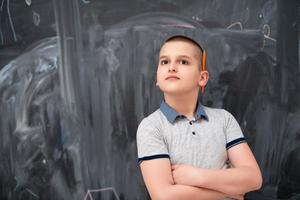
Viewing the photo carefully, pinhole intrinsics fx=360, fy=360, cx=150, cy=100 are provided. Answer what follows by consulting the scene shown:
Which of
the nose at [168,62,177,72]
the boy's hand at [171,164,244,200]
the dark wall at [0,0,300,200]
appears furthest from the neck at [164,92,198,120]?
the dark wall at [0,0,300,200]

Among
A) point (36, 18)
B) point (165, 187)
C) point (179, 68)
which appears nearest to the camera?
→ point (165, 187)

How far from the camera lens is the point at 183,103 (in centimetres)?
148

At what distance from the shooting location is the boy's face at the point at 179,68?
142 centimetres

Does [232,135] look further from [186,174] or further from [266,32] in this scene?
[266,32]

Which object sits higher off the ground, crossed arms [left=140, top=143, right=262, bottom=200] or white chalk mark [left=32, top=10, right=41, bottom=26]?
white chalk mark [left=32, top=10, right=41, bottom=26]

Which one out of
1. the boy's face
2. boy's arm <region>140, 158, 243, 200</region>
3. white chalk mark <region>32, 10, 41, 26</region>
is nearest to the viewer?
boy's arm <region>140, 158, 243, 200</region>

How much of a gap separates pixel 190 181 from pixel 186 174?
0.10 ft

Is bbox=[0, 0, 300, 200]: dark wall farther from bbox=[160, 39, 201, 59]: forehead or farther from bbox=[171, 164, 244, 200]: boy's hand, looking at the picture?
bbox=[171, 164, 244, 200]: boy's hand

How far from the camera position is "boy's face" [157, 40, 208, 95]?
1419 mm

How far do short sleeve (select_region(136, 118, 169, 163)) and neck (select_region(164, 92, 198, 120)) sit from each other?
5.2 inches

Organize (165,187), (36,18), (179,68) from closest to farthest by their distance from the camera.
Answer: (165,187) < (179,68) < (36,18)

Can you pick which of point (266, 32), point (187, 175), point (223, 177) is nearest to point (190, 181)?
point (187, 175)

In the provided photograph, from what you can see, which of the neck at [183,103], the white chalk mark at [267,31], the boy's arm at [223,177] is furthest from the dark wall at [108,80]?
the boy's arm at [223,177]

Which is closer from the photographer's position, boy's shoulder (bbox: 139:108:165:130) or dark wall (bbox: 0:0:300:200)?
boy's shoulder (bbox: 139:108:165:130)
